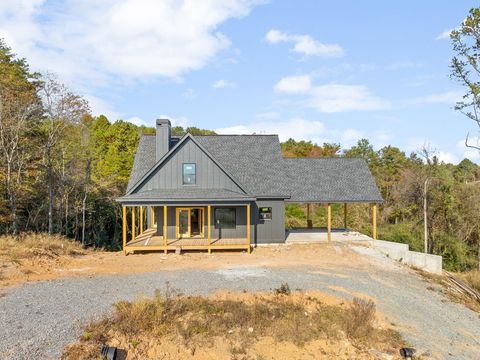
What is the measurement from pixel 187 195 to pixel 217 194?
70.1 inches

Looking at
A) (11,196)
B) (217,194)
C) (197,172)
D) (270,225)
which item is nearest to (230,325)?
(217,194)

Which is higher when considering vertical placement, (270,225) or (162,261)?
(270,225)

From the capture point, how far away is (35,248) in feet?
50.4

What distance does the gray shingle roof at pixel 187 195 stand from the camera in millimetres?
18087

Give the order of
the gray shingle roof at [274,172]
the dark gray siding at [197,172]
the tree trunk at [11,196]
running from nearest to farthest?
the tree trunk at [11,196] → the dark gray siding at [197,172] → the gray shingle roof at [274,172]

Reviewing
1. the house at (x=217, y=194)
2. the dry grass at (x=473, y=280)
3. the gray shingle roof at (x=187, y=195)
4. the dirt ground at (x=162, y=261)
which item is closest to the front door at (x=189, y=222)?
the house at (x=217, y=194)

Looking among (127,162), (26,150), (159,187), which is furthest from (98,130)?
(159,187)

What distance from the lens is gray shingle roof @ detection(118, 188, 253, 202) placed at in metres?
18.1

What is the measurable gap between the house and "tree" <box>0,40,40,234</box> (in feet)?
23.4

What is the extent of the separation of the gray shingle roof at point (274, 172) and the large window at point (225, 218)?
153 cm

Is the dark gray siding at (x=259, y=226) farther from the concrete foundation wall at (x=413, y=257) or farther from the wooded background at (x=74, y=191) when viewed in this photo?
the wooded background at (x=74, y=191)

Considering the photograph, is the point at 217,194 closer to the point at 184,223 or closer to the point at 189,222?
the point at 189,222

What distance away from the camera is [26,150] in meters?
21.7

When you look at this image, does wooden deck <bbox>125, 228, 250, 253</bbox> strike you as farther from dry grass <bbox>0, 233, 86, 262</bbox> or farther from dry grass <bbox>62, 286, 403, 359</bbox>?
dry grass <bbox>62, 286, 403, 359</bbox>
